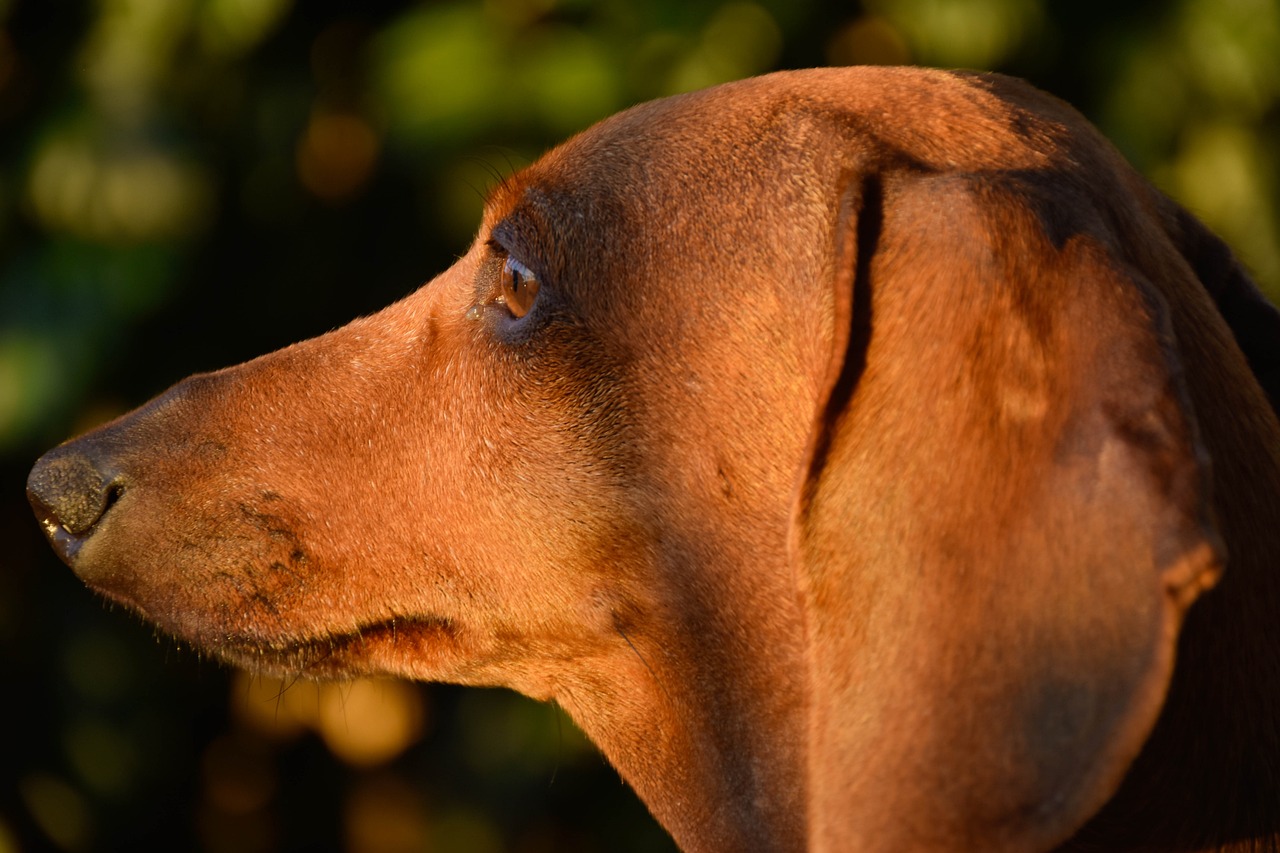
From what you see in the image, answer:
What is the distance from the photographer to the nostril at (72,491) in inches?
93.8

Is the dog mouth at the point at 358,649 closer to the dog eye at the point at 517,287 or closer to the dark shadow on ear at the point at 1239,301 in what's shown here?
the dog eye at the point at 517,287

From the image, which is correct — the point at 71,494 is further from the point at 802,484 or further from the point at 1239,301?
the point at 1239,301

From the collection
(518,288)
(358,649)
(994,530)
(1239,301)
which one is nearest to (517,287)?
(518,288)

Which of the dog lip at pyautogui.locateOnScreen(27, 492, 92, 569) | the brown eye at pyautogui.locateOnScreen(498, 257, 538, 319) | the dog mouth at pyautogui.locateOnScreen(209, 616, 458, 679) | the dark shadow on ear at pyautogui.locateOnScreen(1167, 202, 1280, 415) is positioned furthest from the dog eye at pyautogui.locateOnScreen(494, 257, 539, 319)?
the dark shadow on ear at pyautogui.locateOnScreen(1167, 202, 1280, 415)

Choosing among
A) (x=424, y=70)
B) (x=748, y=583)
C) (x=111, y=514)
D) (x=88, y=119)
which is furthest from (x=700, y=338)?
(x=88, y=119)

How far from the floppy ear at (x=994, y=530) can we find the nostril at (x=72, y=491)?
1.24 m

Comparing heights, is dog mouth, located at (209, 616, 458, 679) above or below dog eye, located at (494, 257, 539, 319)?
below

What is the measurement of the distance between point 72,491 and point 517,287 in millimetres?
835

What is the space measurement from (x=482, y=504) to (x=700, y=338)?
43 centimetres

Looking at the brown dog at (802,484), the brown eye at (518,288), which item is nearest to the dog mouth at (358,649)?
the brown dog at (802,484)

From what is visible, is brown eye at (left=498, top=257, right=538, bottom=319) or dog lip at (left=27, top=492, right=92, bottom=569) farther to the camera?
dog lip at (left=27, top=492, right=92, bottom=569)

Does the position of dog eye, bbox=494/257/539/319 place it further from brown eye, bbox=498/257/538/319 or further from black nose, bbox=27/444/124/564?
black nose, bbox=27/444/124/564

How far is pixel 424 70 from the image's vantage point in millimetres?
3658

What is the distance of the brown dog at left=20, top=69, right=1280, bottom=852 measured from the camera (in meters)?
1.52
